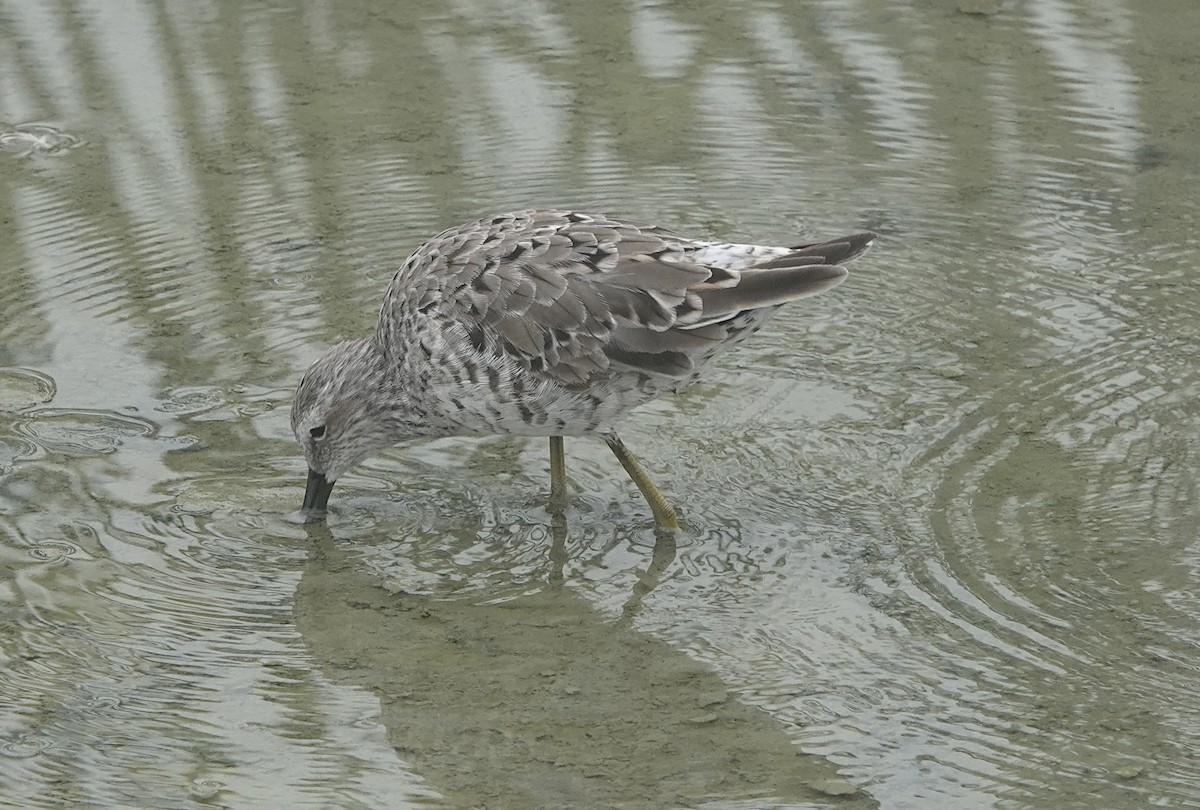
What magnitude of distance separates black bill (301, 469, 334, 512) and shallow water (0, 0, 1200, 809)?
0.09 meters

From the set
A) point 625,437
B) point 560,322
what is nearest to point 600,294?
point 560,322

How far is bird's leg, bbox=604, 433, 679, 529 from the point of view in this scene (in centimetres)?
673

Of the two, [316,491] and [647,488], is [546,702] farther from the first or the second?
[316,491]

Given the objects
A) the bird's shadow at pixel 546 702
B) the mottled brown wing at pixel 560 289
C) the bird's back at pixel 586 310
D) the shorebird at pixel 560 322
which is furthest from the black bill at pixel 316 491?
the mottled brown wing at pixel 560 289

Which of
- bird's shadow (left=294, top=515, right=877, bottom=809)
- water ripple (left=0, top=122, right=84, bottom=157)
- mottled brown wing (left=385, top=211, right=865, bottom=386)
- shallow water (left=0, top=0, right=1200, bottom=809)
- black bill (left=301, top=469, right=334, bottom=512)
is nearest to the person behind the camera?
bird's shadow (left=294, top=515, right=877, bottom=809)

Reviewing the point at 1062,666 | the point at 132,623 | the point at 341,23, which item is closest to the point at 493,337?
the point at 132,623

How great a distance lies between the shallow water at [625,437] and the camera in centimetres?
550

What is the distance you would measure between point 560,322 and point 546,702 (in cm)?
151

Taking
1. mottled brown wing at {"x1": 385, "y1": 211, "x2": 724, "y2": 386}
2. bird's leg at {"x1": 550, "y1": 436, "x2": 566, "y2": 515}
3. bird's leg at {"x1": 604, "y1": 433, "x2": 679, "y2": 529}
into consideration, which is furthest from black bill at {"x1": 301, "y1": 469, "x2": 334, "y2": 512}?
bird's leg at {"x1": 604, "y1": 433, "x2": 679, "y2": 529}

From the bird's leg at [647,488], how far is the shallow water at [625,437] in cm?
10

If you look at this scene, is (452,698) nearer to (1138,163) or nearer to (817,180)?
(817,180)

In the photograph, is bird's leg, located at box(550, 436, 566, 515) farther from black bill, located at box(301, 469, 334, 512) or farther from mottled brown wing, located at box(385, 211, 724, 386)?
black bill, located at box(301, 469, 334, 512)

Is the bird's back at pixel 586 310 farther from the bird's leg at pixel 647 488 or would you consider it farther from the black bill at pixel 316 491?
the black bill at pixel 316 491

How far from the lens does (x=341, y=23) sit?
11.4m
